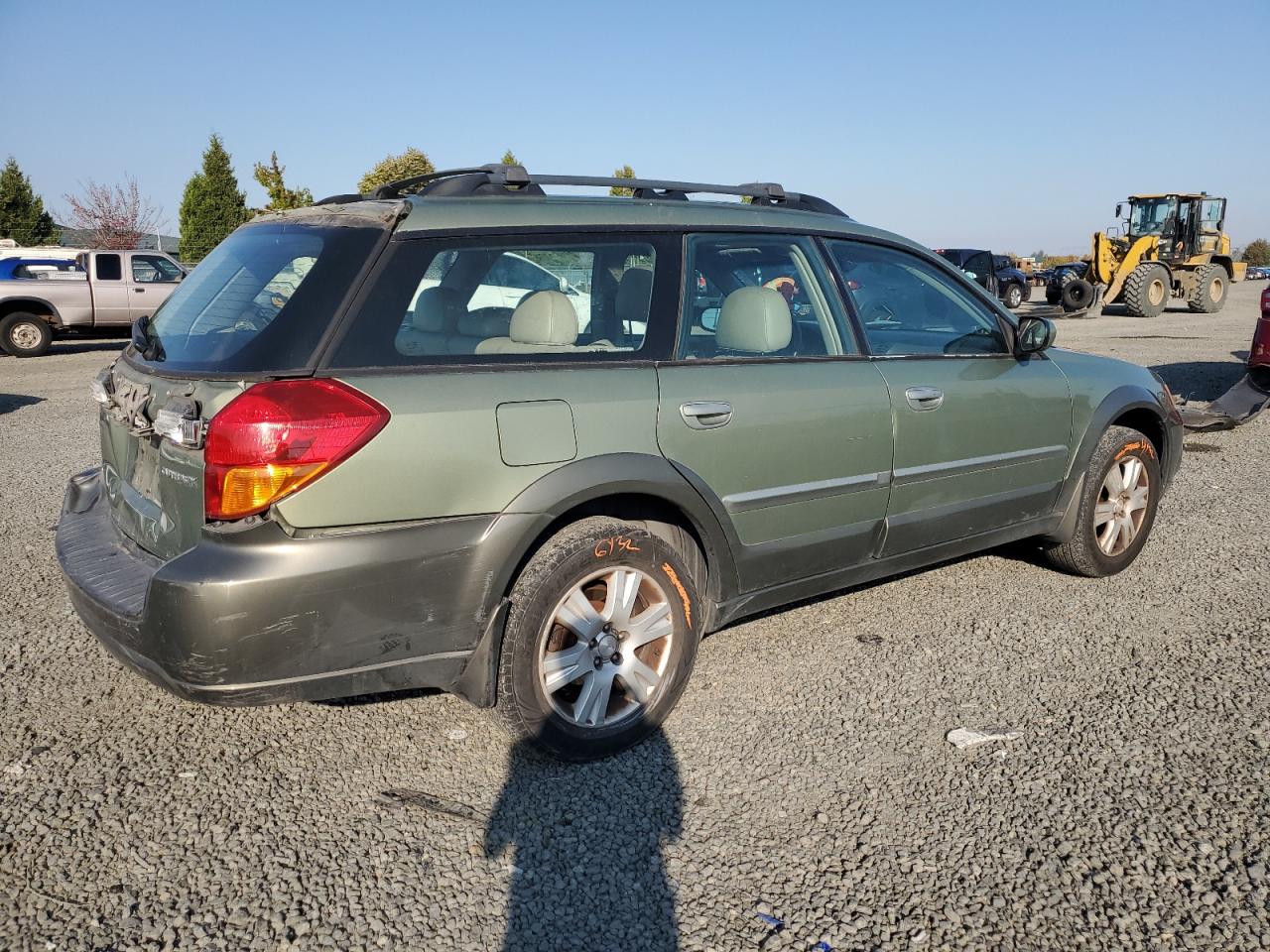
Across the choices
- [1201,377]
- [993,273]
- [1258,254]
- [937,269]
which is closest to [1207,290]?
[993,273]

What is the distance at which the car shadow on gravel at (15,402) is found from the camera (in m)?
10.5

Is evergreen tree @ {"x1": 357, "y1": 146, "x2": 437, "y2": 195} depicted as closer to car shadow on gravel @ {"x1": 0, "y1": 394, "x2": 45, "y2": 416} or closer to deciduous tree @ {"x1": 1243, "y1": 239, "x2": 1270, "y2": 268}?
car shadow on gravel @ {"x1": 0, "y1": 394, "x2": 45, "y2": 416}

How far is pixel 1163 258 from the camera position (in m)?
25.0

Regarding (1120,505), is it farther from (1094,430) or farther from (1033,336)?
(1033,336)

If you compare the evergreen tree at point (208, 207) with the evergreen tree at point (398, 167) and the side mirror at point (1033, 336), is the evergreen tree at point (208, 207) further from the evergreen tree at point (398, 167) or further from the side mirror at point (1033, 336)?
the side mirror at point (1033, 336)

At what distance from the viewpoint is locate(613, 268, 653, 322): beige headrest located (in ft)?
10.8

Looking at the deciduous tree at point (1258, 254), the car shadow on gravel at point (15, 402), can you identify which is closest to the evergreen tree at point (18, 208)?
the car shadow on gravel at point (15, 402)

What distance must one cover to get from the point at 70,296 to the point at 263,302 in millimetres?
16591

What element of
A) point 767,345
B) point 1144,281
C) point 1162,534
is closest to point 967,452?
point 767,345

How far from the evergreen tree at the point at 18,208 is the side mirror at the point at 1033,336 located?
4875 centimetres

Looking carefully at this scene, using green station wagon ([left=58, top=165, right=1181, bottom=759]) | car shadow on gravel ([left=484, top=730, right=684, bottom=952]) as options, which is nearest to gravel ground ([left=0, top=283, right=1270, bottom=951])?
car shadow on gravel ([left=484, top=730, right=684, bottom=952])

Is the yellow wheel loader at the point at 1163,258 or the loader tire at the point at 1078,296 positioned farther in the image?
the yellow wheel loader at the point at 1163,258

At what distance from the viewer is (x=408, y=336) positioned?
9.22ft

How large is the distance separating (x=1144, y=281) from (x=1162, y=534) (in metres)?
20.7
